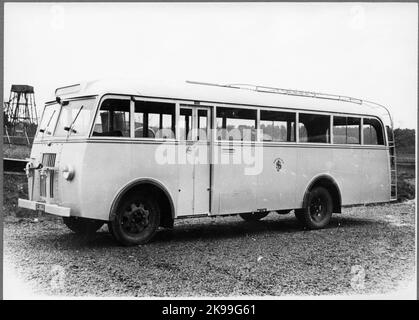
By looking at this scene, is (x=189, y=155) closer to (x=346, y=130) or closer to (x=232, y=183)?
(x=232, y=183)

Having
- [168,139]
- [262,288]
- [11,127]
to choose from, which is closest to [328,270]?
[262,288]

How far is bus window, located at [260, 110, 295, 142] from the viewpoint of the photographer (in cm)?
988

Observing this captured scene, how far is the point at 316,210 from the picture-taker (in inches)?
432

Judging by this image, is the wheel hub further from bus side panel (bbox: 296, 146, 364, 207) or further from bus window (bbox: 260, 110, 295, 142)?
bus window (bbox: 260, 110, 295, 142)

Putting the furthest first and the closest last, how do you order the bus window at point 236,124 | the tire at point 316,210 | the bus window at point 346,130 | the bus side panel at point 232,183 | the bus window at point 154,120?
1. the bus window at point 346,130
2. the tire at point 316,210
3. the bus window at point 236,124
4. the bus side panel at point 232,183
5. the bus window at point 154,120

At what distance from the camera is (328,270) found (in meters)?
7.32

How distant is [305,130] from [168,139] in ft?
10.9

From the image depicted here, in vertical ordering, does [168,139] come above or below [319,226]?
above

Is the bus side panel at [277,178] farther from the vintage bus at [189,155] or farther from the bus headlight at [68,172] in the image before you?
the bus headlight at [68,172]

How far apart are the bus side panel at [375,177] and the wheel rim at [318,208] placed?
1.02 meters

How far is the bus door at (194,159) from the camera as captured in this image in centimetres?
872

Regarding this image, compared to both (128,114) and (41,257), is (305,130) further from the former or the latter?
(41,257)

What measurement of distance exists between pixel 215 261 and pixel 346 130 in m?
→ 5.09

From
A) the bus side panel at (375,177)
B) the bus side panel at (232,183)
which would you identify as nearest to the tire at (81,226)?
the bus side panel at (232,183)
